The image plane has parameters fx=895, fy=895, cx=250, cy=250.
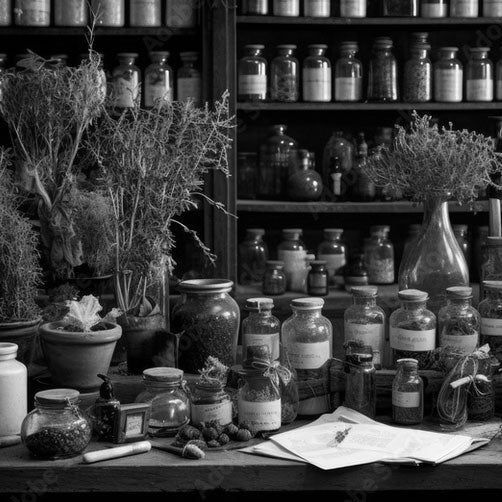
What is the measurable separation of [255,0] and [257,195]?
68 centimetres

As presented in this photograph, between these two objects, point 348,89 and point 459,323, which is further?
point 348,89

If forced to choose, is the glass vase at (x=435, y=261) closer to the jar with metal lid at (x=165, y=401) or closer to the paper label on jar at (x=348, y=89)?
the jar with metal lid at (x=165, y=401)

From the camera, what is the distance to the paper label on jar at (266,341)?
167cm

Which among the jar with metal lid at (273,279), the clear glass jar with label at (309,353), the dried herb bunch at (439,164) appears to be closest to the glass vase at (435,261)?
the dried herb bunch at (439,164)

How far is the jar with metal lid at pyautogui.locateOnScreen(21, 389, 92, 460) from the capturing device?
137cm

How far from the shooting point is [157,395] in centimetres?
152

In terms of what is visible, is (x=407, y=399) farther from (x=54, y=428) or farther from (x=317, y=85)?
(x=317, y=85)

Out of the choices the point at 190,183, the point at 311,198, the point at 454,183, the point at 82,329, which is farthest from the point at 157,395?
the point at 311,198

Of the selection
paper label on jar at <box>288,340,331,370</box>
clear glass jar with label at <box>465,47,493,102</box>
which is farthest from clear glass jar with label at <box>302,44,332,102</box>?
paper label on jar at <box>288,340,331,370</box>

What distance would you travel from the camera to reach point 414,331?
1.66 meters

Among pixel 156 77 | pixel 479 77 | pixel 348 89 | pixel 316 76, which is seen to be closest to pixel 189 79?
pixel 156 77

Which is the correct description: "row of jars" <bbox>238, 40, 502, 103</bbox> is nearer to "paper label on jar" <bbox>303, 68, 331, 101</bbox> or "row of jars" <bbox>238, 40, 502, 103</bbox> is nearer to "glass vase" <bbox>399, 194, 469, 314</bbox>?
"paper label on jar" <bbox>303, 68, 331, 101</bbox>

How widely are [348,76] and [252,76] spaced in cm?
34

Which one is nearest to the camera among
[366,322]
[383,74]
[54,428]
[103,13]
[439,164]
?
[54,428]
